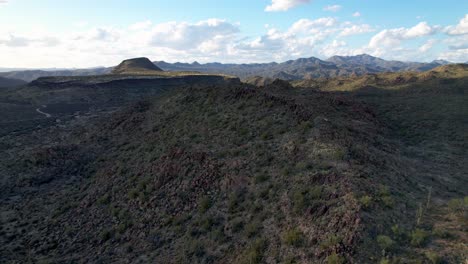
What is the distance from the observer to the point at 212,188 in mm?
22172

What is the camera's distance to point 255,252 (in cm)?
1502

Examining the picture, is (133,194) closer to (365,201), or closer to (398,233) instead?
(365,201)

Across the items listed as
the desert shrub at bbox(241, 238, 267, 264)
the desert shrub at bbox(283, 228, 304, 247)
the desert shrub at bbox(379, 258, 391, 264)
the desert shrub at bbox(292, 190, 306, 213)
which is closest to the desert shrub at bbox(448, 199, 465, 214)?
the desert shrub at bbox(379, 258, 391, 264)

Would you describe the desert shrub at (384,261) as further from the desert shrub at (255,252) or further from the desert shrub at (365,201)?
the desert shrub at (255,252)

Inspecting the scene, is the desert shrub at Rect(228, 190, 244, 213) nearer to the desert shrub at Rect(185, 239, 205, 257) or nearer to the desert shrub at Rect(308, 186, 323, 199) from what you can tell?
the desert shrub at Rect(185, 239, 205, 257)

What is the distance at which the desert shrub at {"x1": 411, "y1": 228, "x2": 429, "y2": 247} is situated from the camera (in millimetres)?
13266

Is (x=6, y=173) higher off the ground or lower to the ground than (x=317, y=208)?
lower

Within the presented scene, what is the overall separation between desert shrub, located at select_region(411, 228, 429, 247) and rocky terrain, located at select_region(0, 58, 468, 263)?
0.16 ft

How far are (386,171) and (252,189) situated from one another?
26.0 feet

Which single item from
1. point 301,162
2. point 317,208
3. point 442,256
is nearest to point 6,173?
point 301,162

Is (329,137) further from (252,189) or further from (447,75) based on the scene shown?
(447,75)

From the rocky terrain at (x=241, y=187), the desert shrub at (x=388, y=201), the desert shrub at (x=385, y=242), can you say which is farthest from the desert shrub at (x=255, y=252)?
the desert shrub at (x=388, y=201)

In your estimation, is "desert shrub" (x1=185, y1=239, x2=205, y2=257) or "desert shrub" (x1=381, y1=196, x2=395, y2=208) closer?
"desert shrub" (x1=381, y1=196, x2=395, y2=208)

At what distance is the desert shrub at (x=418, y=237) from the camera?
13266mm
